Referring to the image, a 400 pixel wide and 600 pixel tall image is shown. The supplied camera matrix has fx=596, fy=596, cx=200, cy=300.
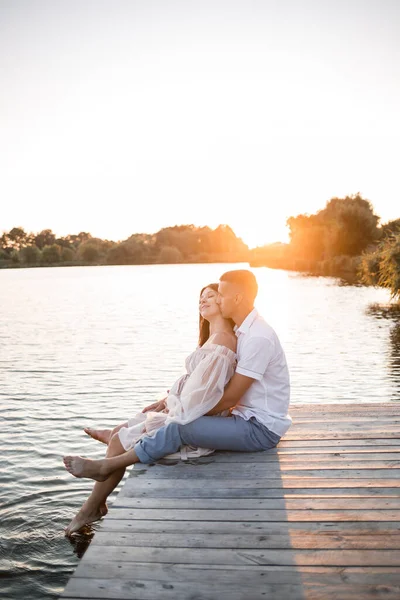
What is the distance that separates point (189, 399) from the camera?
15.9ft

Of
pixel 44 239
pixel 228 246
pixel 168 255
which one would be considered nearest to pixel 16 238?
pixel 44 239

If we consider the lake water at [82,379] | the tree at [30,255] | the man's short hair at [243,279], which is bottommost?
the lake water at [82,379]

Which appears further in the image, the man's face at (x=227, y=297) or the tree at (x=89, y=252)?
the tree at (x=89, y=252)

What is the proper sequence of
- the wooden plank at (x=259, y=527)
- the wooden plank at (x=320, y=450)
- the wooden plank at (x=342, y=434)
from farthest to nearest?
the wooden plank at (x=342, y=434)
the wooden plank at (x=320, y=450)
the wooden plank at (x=259, y=527)

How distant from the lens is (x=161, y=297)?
40.1 m

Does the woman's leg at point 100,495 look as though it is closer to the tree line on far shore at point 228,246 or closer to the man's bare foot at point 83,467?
the man's bare foot at point 83,467

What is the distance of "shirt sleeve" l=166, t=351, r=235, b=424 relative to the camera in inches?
191

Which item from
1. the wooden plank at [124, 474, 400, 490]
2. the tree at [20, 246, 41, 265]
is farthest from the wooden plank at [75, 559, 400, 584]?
the tree at [20, 246, 41, 265]

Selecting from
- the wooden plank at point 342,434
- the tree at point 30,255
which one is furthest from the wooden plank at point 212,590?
the tree at point 30,255

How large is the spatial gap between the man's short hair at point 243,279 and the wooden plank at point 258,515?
1.88 m

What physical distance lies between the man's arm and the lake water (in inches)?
69.5

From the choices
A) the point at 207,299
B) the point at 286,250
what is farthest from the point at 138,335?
the point at 286,250

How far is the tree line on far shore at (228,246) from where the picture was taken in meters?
64.0

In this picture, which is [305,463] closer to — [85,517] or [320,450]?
[320,450]
